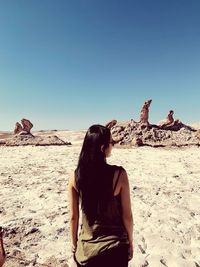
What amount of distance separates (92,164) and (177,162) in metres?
15.3

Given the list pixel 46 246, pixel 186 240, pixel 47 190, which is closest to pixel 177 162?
pixel 47 190

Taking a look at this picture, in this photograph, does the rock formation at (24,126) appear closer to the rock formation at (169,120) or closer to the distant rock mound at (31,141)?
the distant rock mound at (31,141)

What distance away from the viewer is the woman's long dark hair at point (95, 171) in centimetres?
281

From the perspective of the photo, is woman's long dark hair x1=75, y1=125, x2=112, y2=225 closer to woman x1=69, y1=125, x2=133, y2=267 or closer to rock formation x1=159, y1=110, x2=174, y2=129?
woman x1=69, y1=125, x2=133, y2=267

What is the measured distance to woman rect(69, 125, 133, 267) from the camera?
283 cm

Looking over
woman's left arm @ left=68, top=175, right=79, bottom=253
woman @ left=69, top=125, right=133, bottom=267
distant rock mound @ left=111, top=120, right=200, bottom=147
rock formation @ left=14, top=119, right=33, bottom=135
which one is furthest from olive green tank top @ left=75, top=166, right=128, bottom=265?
rock formation @ left=14, top=119, right=33, bottom=135

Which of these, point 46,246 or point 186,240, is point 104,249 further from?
point 186,240

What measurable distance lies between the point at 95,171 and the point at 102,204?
309mm

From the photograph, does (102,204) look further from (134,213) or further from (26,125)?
(26,125)

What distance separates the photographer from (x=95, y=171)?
2826mm

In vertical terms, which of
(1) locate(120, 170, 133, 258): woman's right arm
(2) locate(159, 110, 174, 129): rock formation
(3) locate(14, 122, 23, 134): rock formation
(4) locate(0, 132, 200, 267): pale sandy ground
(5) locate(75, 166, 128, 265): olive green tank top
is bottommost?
(4) locate(0, 132, 200, 267): pale sandy ground

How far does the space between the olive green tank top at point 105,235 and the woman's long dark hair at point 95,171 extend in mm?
92

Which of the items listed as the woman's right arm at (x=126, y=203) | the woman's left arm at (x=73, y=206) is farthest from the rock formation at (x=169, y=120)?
the woman's right arm at (x=126, y=203)

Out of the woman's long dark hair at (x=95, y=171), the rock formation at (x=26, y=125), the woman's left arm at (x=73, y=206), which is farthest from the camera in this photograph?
the rock formation at (x=26, y=125)
